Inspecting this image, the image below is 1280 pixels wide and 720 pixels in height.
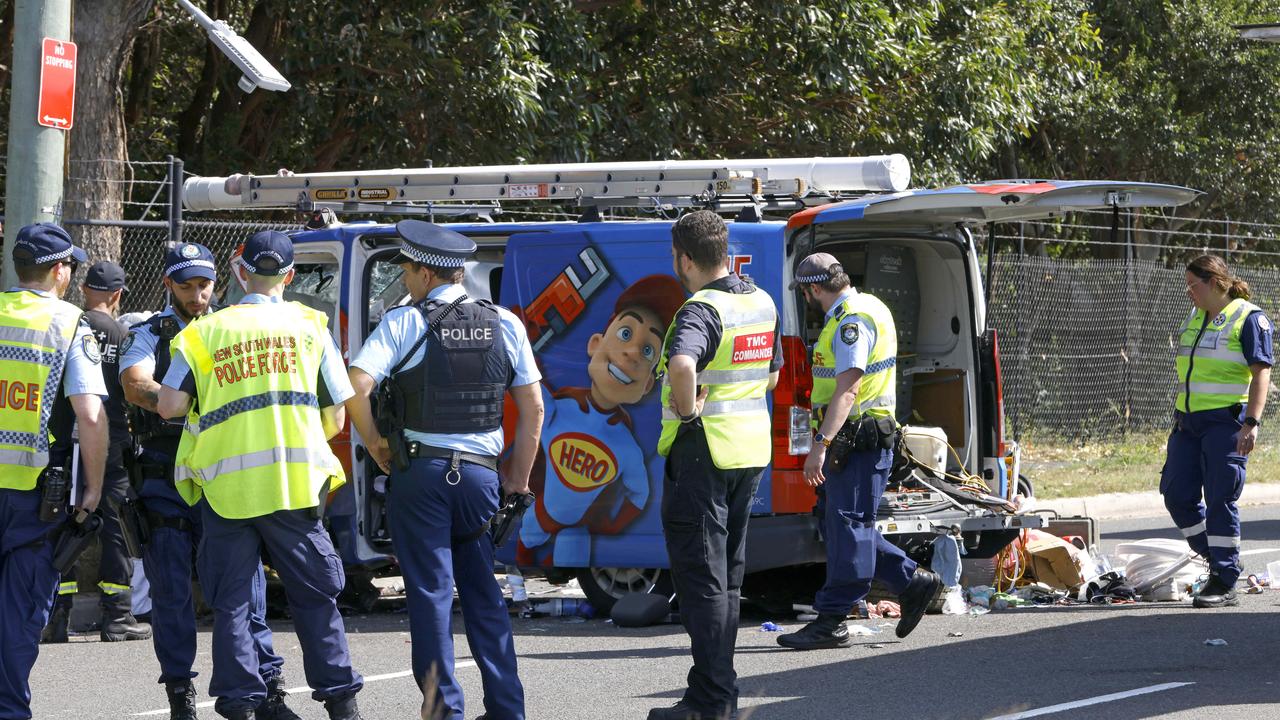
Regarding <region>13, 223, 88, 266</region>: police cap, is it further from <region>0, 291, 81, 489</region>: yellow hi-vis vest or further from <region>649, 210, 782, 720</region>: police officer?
<region>649, 210, 782, 720</region>: police officer

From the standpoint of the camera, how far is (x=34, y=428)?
5707 mm

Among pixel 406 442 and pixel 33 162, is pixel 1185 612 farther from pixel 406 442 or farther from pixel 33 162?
pixel 33 162

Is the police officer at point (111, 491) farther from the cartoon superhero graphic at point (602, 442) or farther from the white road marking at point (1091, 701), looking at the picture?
the white road marking at point (1091, 701)

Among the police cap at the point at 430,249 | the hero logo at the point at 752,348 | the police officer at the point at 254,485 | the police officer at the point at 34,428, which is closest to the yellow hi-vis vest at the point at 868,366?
the hero logo at the point at 752,348

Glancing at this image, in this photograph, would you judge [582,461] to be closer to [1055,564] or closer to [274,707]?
[274,707]

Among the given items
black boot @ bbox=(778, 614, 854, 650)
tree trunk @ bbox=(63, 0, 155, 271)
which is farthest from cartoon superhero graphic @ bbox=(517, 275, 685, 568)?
tree trunk @ bbox=(63, 0, 155, 271)

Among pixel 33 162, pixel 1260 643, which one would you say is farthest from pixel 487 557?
pixel 33 162

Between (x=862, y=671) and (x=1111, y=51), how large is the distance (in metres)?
17.1

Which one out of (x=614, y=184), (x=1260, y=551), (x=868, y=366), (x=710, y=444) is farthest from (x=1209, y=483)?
(x=710, y=444)

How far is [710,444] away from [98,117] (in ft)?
24.5

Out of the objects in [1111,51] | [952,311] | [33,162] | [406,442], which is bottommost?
[406,442]

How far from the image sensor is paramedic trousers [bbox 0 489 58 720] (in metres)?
5.55

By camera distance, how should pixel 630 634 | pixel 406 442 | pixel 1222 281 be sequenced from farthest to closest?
pixel 1222 281 → pixel 630 634 → pixel 406 442

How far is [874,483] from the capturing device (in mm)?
7438
